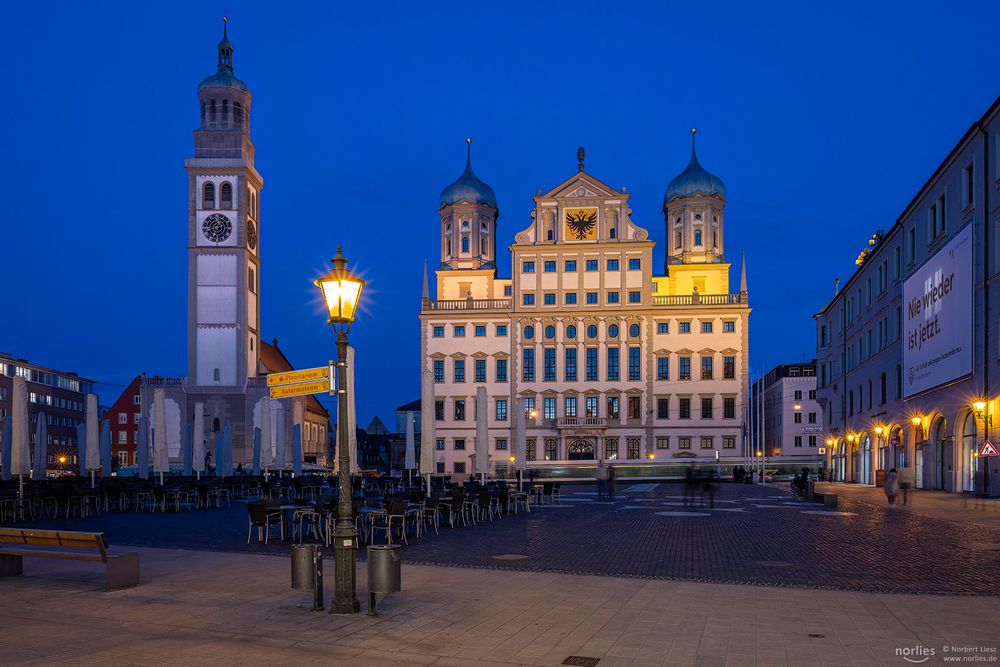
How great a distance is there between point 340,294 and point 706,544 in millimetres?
10133

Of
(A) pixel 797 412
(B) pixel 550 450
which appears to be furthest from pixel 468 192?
(A) pixel 797 412

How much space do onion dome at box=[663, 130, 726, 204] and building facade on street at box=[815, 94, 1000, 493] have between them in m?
27.0

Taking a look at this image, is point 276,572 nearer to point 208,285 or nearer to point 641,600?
point 641,600

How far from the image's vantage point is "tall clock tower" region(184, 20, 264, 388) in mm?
67562

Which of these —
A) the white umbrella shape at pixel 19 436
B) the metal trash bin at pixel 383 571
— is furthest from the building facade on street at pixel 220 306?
the metal trash bin at pixel 383 571

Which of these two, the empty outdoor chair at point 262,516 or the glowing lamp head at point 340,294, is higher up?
the glowing lamp head at point 340,294

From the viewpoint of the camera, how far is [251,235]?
230 feet

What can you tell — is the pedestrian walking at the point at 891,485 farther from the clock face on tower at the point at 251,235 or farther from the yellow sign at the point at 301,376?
the clock face on tower at the point at 251,235

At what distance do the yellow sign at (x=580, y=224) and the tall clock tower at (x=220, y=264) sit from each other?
25.5 metres

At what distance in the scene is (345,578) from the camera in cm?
936
